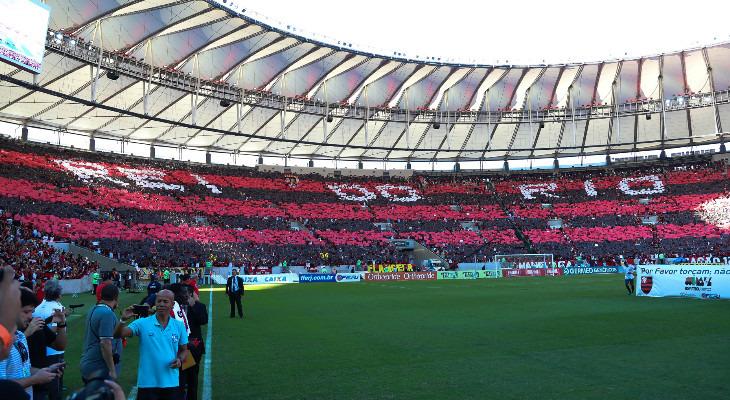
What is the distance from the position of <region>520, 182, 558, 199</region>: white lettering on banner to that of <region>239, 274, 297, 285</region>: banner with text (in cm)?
3611

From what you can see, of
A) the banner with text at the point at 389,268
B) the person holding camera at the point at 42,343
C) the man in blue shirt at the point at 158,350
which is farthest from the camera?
the banner with text at the point at 389,268

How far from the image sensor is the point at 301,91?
47.9 m

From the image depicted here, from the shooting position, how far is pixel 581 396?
767cm

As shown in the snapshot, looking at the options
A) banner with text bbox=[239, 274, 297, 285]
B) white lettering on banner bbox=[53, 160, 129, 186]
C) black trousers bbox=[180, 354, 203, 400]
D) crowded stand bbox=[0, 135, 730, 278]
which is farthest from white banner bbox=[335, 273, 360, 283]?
black trousers bbox=[180, 354, 203, 400]

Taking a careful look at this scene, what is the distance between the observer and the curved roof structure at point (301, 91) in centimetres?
3569

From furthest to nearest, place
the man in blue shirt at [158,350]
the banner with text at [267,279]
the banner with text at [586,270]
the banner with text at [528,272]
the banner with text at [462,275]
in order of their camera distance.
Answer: the banner with text at [586,270], the banner with text at [528,272], the banner with text at [462,275], the banner with text at [267,279], the man in blue shirt at [158,350]

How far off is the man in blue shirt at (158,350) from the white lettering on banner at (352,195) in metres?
59.8

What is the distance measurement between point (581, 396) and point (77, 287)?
30.4m

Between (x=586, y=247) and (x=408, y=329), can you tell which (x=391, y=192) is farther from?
(x=408, y=329)

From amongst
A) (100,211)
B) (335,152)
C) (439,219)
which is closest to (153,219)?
(100,211)

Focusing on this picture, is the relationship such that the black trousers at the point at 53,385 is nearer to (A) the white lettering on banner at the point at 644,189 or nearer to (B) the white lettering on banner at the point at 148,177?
(B) the white lettering on banner at the point at 148,177

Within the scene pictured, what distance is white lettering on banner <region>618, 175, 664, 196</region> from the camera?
64.2 meters

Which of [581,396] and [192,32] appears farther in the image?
[192,32]

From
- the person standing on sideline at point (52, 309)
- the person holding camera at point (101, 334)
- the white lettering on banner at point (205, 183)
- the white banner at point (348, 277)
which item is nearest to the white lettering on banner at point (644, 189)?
the white banner at point (348, 277)
